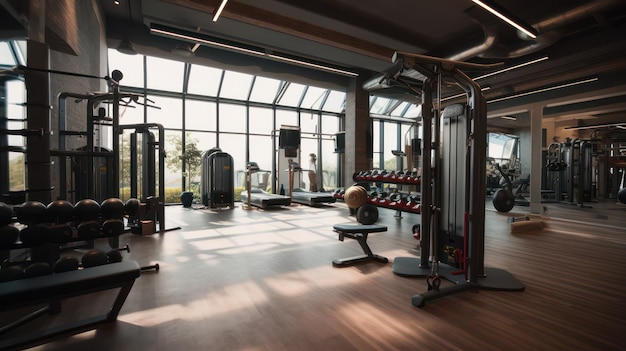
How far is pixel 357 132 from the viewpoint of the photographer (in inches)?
363

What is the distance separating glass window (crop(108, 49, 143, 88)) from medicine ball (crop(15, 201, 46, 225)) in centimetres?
690

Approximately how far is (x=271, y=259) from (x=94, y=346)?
1927mm

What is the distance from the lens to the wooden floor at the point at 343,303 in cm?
184

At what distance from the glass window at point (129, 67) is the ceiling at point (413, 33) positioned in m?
1.01

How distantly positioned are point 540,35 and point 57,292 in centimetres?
654

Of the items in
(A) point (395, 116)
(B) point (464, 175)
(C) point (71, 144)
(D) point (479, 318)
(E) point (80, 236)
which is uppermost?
(A) point (395, 116)

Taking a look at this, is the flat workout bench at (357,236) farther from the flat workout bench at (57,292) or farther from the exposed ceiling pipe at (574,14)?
the exposed ceiling pipe at (574,14)

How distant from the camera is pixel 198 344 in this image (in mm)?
1796

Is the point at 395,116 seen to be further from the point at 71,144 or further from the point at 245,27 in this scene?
the point at 71,144

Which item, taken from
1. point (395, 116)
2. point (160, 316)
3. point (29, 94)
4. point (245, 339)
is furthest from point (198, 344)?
point (395, 116)

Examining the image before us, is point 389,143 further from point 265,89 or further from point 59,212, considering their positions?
point 59,212

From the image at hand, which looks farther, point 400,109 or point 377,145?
point 400,109

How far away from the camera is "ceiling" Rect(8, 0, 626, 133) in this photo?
15.9ft

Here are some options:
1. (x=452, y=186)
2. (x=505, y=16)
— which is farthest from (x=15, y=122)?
(x=505, y=16)
